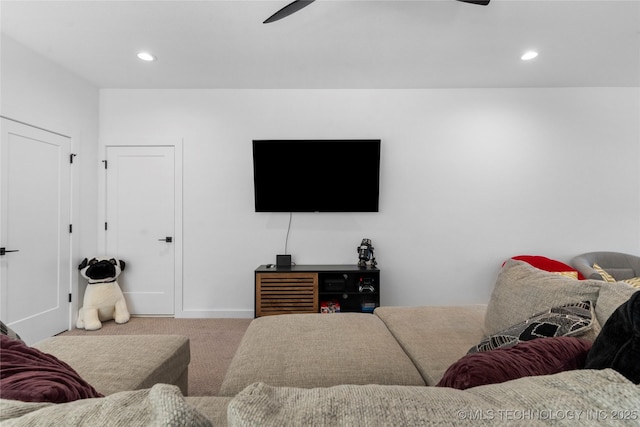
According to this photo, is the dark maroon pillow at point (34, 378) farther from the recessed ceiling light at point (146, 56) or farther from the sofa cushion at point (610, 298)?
the recessed ceiling light at point (146, 56)

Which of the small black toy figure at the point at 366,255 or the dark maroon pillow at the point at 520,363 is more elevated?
the dark maroon pillow at the point at 520,363

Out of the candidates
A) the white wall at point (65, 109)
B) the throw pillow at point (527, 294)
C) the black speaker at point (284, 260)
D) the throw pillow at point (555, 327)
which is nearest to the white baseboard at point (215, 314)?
the black speaker at point (284, 260)

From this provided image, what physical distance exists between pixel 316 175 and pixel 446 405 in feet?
10.5

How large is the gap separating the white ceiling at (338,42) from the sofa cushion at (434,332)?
2.16 m

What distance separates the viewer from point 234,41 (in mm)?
2645

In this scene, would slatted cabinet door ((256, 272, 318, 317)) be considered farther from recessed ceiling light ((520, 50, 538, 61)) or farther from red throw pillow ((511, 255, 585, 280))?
recessed ceiling light ((520, 50, 538, 61))

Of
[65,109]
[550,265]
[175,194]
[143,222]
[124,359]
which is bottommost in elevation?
[124,359]

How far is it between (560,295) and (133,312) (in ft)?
13.4

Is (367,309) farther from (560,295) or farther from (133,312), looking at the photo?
(133,312)

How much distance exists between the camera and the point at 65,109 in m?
3.17

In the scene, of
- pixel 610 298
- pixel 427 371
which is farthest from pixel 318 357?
pixel 610 298

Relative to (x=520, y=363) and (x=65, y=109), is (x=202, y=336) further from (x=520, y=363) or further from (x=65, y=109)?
(x=520, y=363)

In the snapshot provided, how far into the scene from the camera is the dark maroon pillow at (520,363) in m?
0.78

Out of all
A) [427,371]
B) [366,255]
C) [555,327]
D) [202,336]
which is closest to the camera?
[555,327]
